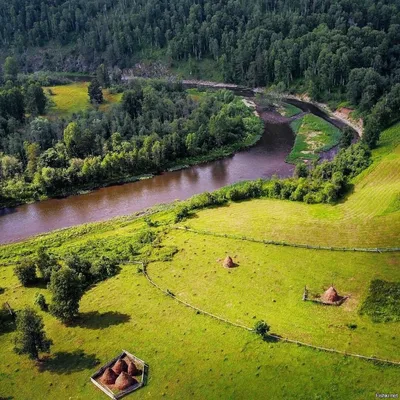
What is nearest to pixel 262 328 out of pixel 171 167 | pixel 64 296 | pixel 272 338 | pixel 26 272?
pixel 272 338

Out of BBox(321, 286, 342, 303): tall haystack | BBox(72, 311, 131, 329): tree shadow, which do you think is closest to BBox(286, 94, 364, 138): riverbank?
BBox(321, 286, 342, 303): tall haystack

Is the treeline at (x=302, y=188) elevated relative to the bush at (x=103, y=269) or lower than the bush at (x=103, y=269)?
elevated

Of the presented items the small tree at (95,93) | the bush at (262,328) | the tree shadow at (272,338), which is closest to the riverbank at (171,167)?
the small tree at (95,93)

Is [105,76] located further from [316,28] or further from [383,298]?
[383,298]

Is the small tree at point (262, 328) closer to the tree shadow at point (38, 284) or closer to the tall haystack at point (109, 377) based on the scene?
the tall haystack at point (109, 377)

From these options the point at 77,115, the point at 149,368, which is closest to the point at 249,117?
the point at 77,115

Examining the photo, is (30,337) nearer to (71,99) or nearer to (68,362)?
(68,362)
